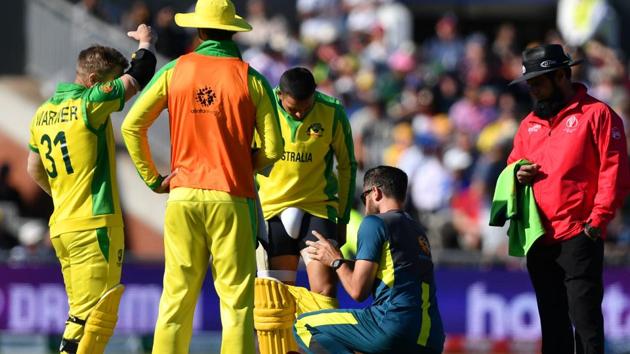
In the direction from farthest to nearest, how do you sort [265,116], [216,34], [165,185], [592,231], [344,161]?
[344,161] → [592,231] → [165,185] → [216,34] → [265,116]

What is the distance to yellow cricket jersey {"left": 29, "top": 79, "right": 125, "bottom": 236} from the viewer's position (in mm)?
10406

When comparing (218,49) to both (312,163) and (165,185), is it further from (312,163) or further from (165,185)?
(312,163)

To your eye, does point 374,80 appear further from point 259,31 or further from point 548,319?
point 548,319

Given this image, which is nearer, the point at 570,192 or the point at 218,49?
the point at 218,49

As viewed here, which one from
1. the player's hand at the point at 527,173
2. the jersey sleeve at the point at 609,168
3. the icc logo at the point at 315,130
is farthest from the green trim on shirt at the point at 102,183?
the jersey sleeve at the point at 609,168

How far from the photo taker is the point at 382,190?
10.1 meters

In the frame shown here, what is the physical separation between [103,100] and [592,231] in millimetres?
3579

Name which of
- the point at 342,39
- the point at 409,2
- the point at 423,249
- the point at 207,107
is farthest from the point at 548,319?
the point at 409,2

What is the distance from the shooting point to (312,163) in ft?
37.8

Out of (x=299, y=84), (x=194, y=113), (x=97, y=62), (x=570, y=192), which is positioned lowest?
(x=570, y=192)

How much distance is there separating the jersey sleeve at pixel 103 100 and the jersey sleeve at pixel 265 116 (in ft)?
3.20

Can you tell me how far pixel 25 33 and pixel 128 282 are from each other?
7.31 metres

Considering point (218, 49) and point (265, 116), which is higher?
point (218, 49)

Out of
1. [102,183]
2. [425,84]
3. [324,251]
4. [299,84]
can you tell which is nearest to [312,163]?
[299,84]
